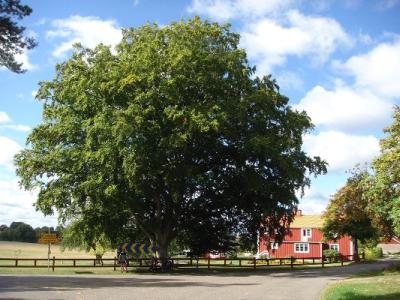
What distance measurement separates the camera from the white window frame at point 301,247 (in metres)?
73.0

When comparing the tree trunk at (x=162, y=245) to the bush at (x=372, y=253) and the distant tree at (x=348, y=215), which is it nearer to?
the distant tree at (x=348, y=215)

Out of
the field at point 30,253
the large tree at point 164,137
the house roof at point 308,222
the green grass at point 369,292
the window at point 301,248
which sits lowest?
the field at point 30,253

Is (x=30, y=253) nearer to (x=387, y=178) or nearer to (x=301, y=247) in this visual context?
(x=301, y=247)

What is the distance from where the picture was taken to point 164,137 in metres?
34.1

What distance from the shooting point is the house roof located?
73488mm

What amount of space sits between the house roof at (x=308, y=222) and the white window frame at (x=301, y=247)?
2.56m

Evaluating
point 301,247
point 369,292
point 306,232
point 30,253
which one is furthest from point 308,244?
point 369,292

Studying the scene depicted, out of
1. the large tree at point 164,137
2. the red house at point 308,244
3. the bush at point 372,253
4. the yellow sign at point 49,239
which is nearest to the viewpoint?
the large tree at point 164,137

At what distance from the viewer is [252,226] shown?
4331cm

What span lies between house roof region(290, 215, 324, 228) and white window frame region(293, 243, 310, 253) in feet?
8.39

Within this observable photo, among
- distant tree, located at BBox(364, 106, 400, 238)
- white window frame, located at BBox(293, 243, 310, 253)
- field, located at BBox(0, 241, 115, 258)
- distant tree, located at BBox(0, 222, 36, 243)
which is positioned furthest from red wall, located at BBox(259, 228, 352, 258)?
distant tree, located at BBox(0, 222, 36, 243)

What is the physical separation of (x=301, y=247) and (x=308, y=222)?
4364 millimetres

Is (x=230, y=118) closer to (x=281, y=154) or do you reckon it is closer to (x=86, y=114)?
(x=281, y=154)

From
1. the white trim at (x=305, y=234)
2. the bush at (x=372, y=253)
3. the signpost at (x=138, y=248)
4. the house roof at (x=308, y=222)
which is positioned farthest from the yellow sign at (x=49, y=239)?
the white trim at (x=305, y=234)
